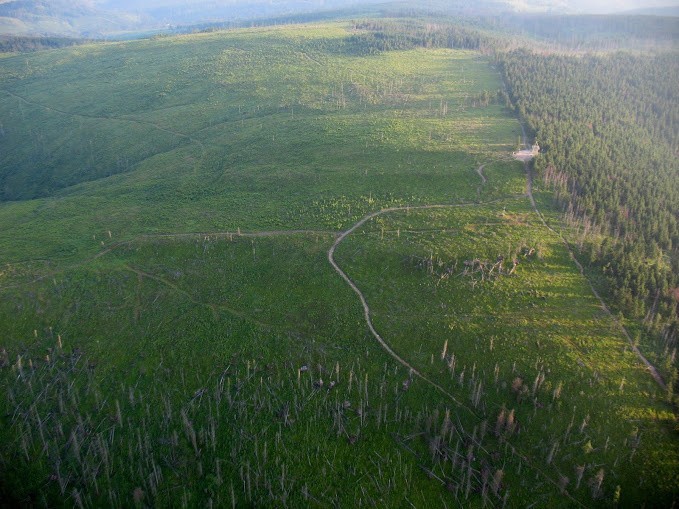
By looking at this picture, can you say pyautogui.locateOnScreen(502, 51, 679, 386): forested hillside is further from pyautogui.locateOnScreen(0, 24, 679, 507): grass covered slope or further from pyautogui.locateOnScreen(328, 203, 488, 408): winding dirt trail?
pyautogui.locateOnScreen(328, 203, 488, 408): winding dirt trail

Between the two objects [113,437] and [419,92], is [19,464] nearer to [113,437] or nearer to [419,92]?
[113,437]

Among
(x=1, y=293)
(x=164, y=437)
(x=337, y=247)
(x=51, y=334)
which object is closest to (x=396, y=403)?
(x=164, y=437)

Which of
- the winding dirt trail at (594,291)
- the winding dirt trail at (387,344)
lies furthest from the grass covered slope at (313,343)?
the winding dirt trail at (594,291)

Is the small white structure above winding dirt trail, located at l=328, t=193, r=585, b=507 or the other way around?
above

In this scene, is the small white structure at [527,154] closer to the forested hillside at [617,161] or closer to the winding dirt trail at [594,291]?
the winding dirt trail at [594,291]

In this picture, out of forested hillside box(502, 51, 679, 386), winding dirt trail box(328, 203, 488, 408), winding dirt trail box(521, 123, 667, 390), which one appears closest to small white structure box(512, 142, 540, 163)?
winding dirt trail box(521, 123, 667, 390)

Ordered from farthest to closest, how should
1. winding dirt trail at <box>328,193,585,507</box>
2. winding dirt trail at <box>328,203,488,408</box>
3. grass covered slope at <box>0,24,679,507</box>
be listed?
winding dirt trail at <box>328,203,488,408</box> → grass covered slope at <box>0,24,679,507</box> → winding dirt trail at <box>328,193,585,507</box>
